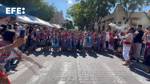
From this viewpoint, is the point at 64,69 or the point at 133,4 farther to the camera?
the point at 133,4

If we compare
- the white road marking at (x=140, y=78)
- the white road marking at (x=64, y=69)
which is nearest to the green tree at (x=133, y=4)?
the white road marking at (x=64, y=69)

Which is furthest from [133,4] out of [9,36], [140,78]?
[9,36]

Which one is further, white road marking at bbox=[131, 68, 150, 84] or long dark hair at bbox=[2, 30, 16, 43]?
white road marking at bbox=[131, 68, 150, 84]

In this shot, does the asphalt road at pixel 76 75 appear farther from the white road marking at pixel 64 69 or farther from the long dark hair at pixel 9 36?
the long dark hair at pixel 9 36

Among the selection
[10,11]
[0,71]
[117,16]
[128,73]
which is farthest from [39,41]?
[117,16]

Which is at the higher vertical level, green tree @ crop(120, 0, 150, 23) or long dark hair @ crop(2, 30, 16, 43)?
green tree @ crop(120, 0, 150, 23)

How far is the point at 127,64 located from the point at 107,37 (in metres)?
9.70

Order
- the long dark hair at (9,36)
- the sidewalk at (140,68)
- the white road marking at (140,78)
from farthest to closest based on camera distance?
the sidewalk at (140,68) → the white road marking at (140,78) → the long dark hair at (9,36)

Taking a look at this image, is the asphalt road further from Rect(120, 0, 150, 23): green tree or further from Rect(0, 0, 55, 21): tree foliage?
Rect(0, 0, 55, 21): tree foliage

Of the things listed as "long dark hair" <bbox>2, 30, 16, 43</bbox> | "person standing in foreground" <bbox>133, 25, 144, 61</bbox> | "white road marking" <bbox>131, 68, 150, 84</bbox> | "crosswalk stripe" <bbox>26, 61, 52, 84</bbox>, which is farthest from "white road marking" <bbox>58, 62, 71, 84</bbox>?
"long dark hair" <bbox>2, 30, 16, 43</bbox>

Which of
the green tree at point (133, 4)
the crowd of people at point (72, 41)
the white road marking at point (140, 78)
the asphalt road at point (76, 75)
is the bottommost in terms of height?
the white road marking at point (140, 78)

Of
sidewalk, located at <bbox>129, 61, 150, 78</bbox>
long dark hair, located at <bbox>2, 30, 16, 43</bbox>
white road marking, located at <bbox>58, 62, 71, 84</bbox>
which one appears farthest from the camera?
sidewalk, located at <bbox>129, 61, 150, 78</bbox>

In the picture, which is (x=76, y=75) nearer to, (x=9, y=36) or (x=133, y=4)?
(x=9, y=36)

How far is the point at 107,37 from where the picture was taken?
96.4ft
